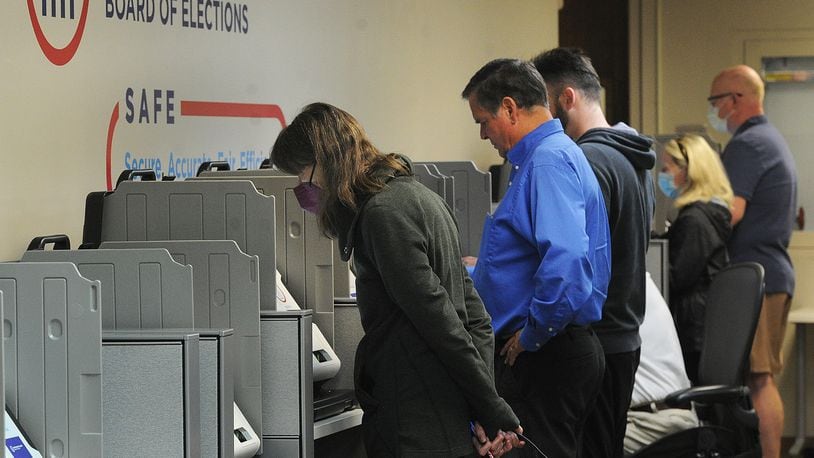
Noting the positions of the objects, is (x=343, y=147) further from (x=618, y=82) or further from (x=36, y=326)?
(x=618, y=82)

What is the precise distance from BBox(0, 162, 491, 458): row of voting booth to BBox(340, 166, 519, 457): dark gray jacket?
0.14 m

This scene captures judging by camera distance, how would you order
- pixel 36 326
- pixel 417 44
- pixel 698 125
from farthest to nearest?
1. pixel 698 125
2. pixel 417 44
3. pixel 36 326

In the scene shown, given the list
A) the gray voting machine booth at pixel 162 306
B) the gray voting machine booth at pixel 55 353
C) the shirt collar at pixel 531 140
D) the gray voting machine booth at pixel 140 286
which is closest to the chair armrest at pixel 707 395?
the shirt collar at pixel 531 140

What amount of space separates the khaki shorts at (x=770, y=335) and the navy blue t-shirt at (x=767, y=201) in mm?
61

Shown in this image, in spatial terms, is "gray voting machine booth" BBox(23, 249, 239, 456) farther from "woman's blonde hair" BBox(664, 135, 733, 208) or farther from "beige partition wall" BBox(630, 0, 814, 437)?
"beige partition wall" BBox(630, 0, 814, 437)

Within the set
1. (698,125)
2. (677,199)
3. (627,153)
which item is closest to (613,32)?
(698,125)

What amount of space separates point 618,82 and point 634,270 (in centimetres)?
389

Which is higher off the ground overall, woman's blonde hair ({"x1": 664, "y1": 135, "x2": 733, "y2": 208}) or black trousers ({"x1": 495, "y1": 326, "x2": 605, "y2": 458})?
woman's blonde hair ({"x1": 664, "y1": 135, "x2": 733, "y2": 208})

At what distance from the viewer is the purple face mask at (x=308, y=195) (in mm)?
2305

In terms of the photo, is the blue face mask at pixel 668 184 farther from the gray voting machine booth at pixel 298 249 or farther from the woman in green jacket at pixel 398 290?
the woman in green jacket at pixel 398 290

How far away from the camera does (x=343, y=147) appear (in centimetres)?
226

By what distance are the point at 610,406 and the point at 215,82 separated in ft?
4.25

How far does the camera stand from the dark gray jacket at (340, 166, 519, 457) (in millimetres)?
2195

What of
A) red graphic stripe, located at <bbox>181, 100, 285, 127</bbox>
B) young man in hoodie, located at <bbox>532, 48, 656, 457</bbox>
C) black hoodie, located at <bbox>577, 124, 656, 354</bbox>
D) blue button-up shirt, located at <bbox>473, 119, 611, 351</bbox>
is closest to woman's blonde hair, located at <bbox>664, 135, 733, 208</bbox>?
young man in hoodie, located at <bbox>532, 48, 656, 457</bbox>
